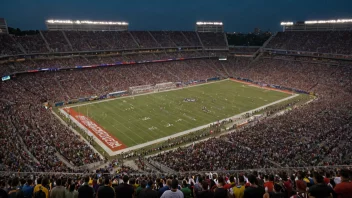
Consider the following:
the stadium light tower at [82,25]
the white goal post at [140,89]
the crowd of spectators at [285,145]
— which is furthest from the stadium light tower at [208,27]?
the crowd of spectators at [285,145]

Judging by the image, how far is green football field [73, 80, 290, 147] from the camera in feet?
112

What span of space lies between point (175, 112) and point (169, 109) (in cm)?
177

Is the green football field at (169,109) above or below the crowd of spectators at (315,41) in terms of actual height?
below

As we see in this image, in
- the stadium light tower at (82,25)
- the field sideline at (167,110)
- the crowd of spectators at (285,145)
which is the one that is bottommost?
the crowd of spectators at (285,145)

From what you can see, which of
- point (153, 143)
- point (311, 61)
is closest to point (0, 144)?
point (153, 143)

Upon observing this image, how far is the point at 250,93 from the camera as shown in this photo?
5444 cm

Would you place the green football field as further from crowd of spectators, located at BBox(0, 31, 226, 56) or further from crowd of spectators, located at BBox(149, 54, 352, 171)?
crowd of spectators, located at BBox(0, 31, 226, 56)

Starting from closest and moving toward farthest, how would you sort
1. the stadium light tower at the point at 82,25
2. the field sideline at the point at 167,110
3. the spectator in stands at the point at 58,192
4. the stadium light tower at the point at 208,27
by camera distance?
1. the spectator in stands at the point at 58,192
2. the field sideline at the point at 167,110
3. the stadium light tower at the point at 82,25
4. the stadium light tower at the point at 208,27

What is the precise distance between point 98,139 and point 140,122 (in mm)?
7169

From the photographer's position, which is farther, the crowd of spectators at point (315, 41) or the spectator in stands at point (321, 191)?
the crowd of spectators at point (315, 41)

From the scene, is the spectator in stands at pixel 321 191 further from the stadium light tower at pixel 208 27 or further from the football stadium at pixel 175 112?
the stadium light tower at pixel 208 27

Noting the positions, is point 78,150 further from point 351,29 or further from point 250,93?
point 351,29

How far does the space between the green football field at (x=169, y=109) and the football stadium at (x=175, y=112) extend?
24 cm

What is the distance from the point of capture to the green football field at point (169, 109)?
112ft
